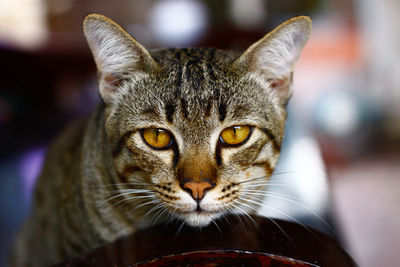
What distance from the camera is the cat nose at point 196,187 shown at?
2.83ft

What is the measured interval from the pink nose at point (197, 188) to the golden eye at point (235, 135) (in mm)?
140

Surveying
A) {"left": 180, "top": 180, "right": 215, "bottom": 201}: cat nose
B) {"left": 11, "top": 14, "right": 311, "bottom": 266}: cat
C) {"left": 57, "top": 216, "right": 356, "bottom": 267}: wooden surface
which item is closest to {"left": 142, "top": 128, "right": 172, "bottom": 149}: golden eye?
{"left": 11, "top": 14, "right": 311, "bottom": 266}: cat

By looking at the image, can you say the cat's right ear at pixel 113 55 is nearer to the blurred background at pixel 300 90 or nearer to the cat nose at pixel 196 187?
the blurred background at pixel 300 90

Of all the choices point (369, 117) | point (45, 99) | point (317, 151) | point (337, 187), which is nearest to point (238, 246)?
point (317, 151)

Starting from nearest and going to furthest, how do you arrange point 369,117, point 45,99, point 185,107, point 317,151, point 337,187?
point 185,107 → point 317,151 → point 45,99 → point 337,187 → point 369,117

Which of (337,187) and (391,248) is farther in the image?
(337,187)

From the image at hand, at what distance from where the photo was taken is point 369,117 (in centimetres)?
505

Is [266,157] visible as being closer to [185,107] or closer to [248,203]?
[248,203]

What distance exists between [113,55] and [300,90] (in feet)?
16.4

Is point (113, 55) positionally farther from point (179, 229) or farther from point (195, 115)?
point (179, 229)

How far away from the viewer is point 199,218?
0.85 metres

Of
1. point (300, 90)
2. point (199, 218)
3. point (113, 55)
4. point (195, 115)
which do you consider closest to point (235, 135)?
point (195, 115)

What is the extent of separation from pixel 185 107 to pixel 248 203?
0.29 m

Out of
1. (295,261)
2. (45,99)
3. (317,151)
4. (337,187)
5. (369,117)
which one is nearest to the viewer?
(295,261)
